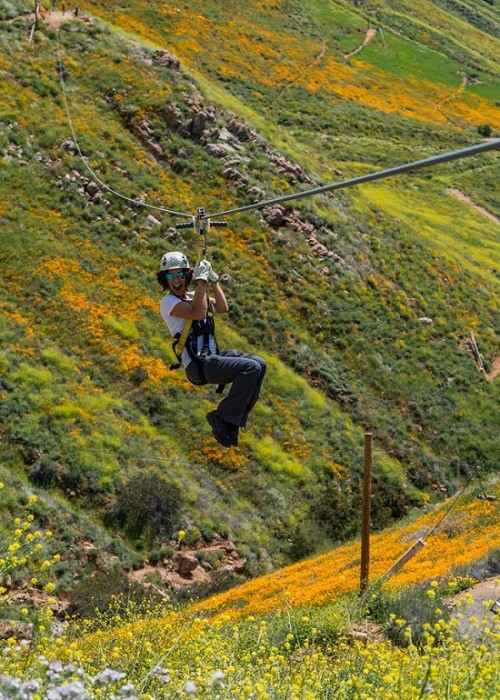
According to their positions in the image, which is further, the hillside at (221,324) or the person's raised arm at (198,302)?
the hillside at (221,324)

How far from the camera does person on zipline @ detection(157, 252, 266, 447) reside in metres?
8.58

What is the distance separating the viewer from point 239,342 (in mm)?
29438

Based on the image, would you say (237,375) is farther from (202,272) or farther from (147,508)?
(147,508)

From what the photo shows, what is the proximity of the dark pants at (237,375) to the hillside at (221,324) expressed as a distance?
10.7 meters

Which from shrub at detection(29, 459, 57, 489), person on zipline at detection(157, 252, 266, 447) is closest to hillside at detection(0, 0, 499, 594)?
shrub at detection(29, 459, 57, 489)

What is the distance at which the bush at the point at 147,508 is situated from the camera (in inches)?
797

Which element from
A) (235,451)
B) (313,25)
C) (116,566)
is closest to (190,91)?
(235,451)

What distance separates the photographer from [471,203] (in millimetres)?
66375

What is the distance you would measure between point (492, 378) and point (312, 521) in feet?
54.4

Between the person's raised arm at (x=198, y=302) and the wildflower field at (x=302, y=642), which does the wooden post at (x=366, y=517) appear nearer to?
the wildflower field at (x=302, y=642)

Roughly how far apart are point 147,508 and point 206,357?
515 inches

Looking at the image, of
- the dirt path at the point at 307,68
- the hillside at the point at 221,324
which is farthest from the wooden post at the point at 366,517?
the dirt path at the point at 307,68

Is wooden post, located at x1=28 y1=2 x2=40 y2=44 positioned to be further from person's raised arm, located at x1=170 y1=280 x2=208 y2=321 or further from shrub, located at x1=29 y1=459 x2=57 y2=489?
person's raised arm, located at x1=170 y1=280 x2=208 y2=321

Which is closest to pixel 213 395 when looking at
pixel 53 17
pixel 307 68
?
pixel 53 17
